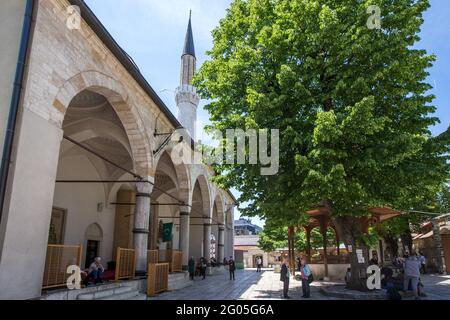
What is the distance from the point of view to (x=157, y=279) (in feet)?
36.1

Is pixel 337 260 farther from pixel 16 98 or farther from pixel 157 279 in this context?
pixel 16 98

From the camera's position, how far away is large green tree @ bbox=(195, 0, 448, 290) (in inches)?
328

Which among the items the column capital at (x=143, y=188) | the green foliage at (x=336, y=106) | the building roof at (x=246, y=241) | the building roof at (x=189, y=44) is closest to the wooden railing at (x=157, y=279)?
the column capital at (x=143, y=188)

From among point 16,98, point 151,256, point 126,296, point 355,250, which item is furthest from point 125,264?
point 355,250

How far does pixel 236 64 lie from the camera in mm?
9953

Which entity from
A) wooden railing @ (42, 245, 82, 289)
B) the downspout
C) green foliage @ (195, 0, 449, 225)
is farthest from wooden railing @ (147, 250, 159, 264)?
the downspout

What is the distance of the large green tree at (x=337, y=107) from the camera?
8.34 m

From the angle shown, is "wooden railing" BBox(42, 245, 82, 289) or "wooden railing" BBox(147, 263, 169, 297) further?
"wooden railing" BBox(147, 263, 169, 297)

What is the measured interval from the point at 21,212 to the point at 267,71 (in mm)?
7097

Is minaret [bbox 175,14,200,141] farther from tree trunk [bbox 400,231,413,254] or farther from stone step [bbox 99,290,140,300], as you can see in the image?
stone step [bbox 99,290,140,300]

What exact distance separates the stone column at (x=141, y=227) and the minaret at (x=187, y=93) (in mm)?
14124

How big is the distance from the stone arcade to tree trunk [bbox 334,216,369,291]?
622cm
